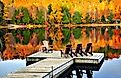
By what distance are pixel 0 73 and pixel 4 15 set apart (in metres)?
50.5

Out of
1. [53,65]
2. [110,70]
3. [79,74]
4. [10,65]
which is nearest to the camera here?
[53,65]

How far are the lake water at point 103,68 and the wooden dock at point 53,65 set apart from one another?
0.44 metres

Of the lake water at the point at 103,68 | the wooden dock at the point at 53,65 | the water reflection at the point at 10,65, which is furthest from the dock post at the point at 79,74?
the water reflection at the point at 10,65

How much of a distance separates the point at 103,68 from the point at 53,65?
4.98 metres

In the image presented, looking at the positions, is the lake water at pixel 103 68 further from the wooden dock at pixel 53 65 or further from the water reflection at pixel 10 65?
the wooden dock at pixel 53 65

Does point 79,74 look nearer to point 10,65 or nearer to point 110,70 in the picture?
point 110,70

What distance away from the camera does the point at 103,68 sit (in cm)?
2362

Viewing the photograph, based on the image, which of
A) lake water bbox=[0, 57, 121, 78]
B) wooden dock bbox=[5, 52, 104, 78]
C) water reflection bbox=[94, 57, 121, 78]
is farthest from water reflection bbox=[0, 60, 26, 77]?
water reflection bbox=[94, 57, 121, 78]

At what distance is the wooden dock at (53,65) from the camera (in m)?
16.6

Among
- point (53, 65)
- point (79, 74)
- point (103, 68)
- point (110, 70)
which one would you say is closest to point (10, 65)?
point (103, 68)

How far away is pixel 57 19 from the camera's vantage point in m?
72.5

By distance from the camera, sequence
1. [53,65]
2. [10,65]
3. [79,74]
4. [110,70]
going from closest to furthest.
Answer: [53,65] < [79,74] < [110,70] < [10,65]

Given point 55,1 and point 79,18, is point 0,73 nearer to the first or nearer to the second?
point 79,18

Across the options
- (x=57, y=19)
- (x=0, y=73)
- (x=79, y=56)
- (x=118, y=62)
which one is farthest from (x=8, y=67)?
(x=57, y=19)
